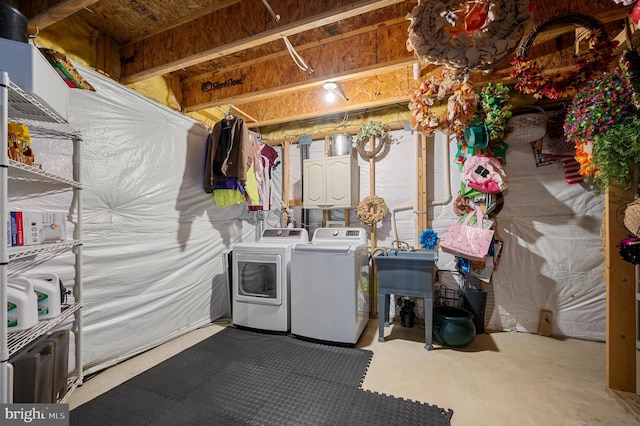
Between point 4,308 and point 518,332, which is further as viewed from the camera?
point 518,332

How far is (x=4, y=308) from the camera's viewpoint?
1.12m

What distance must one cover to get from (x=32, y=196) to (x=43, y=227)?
0.32 m

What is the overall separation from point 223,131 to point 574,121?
111 inches

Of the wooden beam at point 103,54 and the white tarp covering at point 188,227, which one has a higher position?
the wooden beam at point 103,54

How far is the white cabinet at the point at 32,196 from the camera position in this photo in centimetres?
112

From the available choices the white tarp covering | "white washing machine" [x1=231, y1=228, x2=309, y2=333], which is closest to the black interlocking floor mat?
"white washing machine" [x1=231, y1=228, x2=309, y2=333]

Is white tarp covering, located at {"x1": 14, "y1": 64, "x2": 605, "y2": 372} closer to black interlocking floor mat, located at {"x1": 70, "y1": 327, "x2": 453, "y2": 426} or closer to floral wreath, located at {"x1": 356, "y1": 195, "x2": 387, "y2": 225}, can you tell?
floral wreath, located at {"x1": 356, "y1": 195, "x2": 387, "y2": 225}

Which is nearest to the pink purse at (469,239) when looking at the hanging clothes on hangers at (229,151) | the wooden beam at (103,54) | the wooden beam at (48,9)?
the hanging clothes on hangers at (229,151)

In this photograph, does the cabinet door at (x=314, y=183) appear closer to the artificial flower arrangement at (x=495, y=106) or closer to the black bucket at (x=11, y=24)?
the artificial flower arrangement at (x=495, y=106)

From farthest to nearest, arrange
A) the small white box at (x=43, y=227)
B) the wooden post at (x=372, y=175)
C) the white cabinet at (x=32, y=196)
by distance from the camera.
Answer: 1. the wooden post at (x=372, y=175)
2. the small white box at (x=43, y=227)
3. the white cabinet at (x=32, y=196)

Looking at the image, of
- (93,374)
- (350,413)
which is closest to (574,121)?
(350,413)

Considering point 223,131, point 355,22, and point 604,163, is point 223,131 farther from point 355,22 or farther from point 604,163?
point 604,163

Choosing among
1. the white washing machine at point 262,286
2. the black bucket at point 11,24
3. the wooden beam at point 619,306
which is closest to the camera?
the black bucket at point 11,24

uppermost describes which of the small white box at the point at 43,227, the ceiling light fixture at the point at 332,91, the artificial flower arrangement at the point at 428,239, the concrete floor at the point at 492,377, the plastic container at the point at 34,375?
the ceiling light fixture at the point at 332,91
